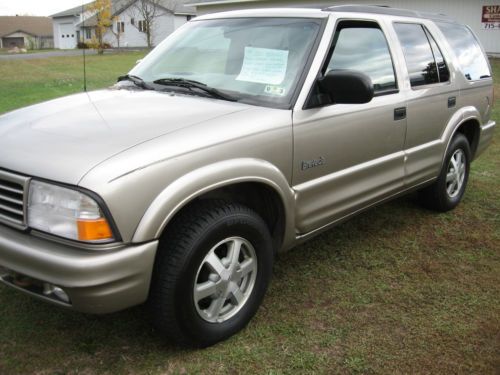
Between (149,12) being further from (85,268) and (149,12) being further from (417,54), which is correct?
(85,268)

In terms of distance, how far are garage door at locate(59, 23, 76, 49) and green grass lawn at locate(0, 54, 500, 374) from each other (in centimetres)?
5979

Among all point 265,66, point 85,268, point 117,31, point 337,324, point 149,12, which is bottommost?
point 337,324

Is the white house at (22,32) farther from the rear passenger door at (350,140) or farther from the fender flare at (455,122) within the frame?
the rear passenger door at (350,140)

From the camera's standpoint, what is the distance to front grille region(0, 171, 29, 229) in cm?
236

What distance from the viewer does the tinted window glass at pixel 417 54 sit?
4035 mm

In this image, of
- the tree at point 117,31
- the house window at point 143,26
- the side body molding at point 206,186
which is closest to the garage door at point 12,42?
the tree at point 117,31

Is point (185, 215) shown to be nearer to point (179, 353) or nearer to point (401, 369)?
point (179, 353)

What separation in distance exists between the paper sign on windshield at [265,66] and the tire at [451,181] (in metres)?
2.12

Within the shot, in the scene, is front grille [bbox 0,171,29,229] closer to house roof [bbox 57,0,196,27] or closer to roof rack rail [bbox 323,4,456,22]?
roof rack rail [bbox 323,4,456,22]

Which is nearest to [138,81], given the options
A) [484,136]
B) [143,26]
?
[484,136]

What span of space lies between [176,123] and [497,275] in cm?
257

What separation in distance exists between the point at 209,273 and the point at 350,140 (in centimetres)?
134

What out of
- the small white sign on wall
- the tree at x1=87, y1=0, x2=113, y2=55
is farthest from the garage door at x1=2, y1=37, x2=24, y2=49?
the small white sign on wall

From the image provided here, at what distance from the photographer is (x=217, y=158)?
8.59 feet
